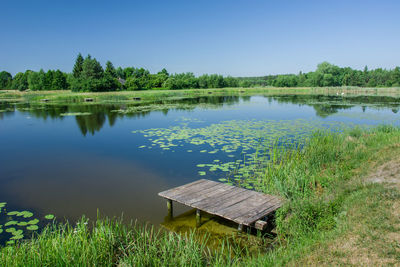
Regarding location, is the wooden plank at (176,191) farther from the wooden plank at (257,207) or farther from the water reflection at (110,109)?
the water reflection at (110,109)

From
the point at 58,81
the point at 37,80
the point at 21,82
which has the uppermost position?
the point at 21,82

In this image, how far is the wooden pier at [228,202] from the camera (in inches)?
186

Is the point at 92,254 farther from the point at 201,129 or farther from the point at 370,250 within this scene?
the point at 201,129

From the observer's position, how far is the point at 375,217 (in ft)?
12.0

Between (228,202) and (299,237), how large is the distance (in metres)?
1.68

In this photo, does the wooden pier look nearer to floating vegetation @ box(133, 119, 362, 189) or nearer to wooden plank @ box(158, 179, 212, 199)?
wooden plank @ box(158, 179, 212, 199)

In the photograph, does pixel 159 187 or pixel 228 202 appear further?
pixel 159 187

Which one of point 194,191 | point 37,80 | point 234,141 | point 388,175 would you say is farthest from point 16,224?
point 37,80

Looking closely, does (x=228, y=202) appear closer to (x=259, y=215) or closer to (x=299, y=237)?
(x=259, y=215)

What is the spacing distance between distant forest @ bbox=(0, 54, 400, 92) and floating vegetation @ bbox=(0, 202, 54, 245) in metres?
45.9

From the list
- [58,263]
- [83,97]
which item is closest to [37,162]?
[58,263]

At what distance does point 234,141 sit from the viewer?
37.5 ft

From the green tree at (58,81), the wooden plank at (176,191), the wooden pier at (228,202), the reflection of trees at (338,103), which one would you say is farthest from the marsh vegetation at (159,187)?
the green tree at (58,81)

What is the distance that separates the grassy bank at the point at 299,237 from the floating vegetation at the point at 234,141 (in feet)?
5.44
